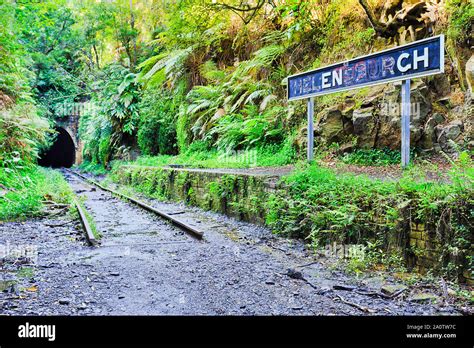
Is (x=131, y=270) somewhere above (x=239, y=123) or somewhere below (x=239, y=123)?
below

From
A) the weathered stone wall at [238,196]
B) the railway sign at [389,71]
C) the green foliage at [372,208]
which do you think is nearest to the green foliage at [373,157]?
the railway sign at [389,71]

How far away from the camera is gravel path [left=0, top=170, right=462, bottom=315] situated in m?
3.39

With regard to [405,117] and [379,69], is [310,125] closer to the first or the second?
[379,69]

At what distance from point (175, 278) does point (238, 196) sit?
12.7ft

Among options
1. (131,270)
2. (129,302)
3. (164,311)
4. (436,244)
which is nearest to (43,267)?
(131,270)

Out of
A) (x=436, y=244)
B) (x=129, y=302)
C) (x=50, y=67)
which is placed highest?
(x=50, y=67)

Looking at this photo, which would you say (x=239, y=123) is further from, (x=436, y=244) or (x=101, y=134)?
(x=101, y=134)

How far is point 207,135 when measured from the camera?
14.2 meters

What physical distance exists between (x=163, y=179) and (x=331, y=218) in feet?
27.2

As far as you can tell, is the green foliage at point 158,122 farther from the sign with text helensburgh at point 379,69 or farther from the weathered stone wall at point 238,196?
the sign with text helensburgh at point 379,69

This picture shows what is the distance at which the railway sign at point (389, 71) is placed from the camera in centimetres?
500
